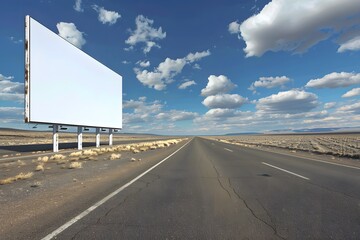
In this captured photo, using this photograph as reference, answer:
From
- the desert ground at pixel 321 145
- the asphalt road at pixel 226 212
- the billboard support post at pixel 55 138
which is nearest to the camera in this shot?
the asphalt road at pixel 226 212

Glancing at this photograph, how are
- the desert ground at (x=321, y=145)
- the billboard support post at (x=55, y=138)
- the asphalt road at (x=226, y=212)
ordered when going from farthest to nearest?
1. the billboard support post at (x=55, y=138)
2. the desert ground at (x=321, y=145)
3. the asphalt road at (x=226, y=212)

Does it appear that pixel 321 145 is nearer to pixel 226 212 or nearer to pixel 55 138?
pixel 55 138

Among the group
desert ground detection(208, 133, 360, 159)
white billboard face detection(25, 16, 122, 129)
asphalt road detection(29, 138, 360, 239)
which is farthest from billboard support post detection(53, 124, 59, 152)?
asphalt road detection(29, 138, 360, 239)

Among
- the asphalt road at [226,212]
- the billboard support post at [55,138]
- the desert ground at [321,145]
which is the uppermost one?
the billboard support post at [55,138]

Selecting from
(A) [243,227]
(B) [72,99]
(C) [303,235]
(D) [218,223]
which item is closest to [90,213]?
(D) [218,223]

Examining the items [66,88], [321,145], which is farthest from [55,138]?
[321,145]

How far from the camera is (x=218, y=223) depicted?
17.2ft

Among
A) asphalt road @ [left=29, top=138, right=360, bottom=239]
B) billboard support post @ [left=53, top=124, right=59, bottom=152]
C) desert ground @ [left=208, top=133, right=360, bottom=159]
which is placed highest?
billboard support post @ [left=53, top=124, right=59, bottom=152]

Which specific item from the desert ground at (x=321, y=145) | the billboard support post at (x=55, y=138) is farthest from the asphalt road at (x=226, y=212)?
the billboard support post at (x=55, y=138)

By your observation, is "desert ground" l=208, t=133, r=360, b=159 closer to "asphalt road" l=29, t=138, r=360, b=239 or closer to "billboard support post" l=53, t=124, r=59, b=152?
"asphalt road" l=29, t=138, r=360, b=239

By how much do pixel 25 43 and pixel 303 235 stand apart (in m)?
26.7

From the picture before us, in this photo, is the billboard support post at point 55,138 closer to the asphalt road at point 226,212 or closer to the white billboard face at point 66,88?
the white billboard face at point 66,88

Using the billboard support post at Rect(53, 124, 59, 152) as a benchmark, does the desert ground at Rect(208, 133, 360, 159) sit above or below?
below

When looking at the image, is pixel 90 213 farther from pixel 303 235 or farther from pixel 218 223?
pixel 303 235
